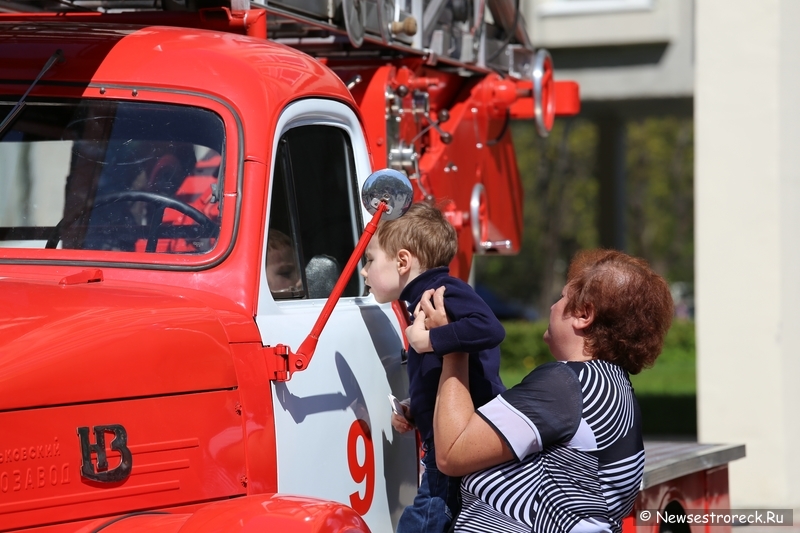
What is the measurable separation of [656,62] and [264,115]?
9.47 m

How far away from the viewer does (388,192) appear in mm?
3109

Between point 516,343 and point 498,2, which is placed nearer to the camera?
point 498,2

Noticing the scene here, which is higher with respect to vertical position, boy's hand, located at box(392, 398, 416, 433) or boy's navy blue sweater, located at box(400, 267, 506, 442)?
boy's navy blue sweater, located at box(400, 267, 506, 442)

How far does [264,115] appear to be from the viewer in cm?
332

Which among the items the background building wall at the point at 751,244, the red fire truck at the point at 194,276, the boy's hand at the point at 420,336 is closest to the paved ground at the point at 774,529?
the background building wall at the point at 751,244

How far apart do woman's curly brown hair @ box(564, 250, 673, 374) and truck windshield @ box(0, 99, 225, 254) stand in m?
1.07

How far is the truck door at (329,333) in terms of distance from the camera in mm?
3168

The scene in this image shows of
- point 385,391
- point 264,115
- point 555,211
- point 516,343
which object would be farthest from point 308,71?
point 555,211

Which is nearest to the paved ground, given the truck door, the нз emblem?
the truck door

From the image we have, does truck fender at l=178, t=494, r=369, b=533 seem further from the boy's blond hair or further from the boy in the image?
the boy's blond hair

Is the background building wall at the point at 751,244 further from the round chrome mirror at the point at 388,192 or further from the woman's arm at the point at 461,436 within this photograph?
the woman's arm at the point at 461,436

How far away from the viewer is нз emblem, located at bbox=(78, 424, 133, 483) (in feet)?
8.08

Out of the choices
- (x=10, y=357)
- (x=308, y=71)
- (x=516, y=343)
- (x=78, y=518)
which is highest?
(x=308, y=71)

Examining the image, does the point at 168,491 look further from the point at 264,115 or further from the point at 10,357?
the point at 264,115
